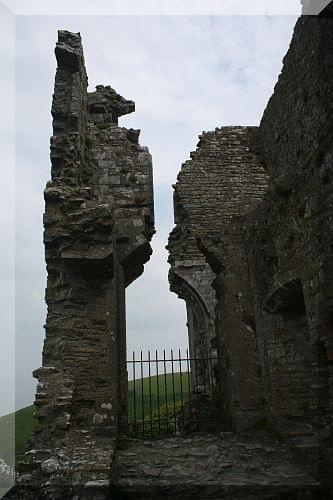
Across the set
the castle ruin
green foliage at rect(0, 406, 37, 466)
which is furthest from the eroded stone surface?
green foliage at rect(0, 406, 37, 466)

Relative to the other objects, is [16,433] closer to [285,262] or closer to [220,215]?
[220,215]

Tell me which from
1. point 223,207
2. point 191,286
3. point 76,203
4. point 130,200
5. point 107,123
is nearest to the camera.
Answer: point 76,203

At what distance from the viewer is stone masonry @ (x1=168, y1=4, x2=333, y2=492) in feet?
16.7

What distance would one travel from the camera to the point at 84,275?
6.94m

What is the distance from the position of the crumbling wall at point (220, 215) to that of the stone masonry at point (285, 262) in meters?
0.02

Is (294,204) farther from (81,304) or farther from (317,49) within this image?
(81,304)

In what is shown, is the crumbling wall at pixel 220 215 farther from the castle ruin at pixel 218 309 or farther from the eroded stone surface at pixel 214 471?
the eroded stone surface at pixel 214 471

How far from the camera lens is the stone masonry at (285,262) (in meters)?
5.09

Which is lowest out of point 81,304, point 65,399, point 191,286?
point 65,399

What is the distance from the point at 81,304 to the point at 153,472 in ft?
8.49

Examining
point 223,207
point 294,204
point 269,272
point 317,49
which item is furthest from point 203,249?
point 317,49

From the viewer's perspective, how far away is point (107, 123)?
9.45 meters

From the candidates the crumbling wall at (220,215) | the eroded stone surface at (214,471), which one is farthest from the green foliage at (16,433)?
the crumbling wall at (220,215)

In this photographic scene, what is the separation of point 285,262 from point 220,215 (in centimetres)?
443
